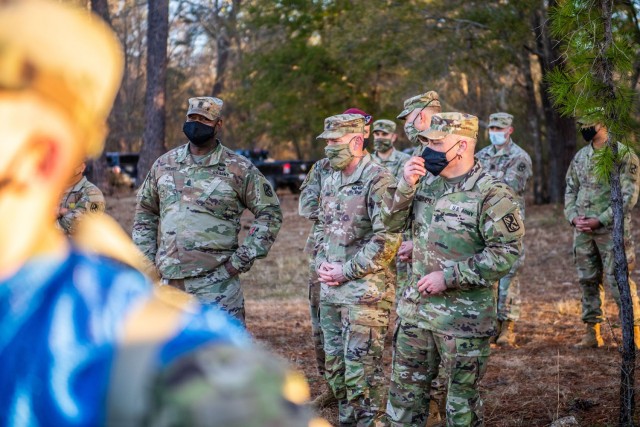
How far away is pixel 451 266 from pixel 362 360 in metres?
1.17

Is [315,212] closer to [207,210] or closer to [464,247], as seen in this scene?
[207,210]

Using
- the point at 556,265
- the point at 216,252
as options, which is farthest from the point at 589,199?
the point at 556,265

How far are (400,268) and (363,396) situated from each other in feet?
7.67

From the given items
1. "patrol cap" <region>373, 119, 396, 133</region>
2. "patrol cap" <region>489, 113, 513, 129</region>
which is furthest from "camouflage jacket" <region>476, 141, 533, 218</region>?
"patrol cap" <region>373, 119, 396, 133</region>

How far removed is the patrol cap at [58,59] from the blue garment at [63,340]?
201mm

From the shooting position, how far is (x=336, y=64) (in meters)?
28.2

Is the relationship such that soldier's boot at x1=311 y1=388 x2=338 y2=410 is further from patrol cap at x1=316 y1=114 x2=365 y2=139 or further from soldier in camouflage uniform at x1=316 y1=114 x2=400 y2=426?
patrol cap at x1=316 y1=114 x2=365 y2=139

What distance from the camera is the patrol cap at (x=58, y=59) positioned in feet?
3.38

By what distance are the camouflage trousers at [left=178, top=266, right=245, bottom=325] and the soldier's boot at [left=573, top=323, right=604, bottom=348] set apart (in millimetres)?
4212

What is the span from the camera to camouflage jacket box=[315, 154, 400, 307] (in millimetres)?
5719

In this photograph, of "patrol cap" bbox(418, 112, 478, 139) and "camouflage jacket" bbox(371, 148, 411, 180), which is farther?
"camouflage jacket" bbox(371, 148, 411, 180)

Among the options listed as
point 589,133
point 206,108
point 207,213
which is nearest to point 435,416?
point 207,213

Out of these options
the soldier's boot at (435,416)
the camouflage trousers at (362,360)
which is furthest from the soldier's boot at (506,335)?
the camouflage trousers at (362,360)

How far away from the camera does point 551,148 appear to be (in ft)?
67.9
